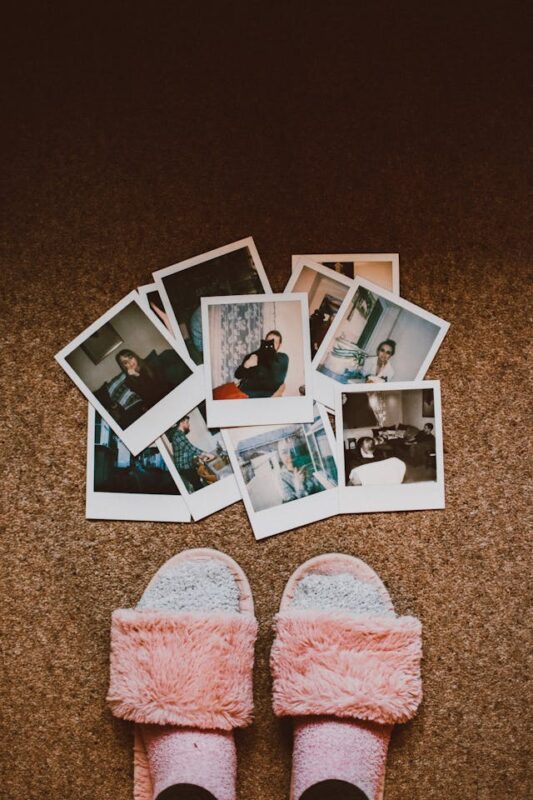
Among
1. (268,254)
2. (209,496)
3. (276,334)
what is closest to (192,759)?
(209,496)

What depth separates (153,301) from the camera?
982 mm

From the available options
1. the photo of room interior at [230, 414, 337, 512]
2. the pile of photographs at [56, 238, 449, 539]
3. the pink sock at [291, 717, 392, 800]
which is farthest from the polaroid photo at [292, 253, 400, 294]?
the pink sock at [291, 717, 392, 800]

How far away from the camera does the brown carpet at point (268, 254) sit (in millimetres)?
969

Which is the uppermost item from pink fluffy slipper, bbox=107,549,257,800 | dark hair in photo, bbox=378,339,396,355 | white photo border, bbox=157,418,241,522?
dark hair in photo, bbox=378,339,396,355

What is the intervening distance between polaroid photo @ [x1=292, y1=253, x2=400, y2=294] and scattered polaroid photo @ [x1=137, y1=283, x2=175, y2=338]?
21 cm

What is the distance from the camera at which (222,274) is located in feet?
3.22

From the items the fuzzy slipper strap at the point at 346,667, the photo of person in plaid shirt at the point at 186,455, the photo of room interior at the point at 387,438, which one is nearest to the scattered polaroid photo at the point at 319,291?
the photo of room interior at the point at 387,438

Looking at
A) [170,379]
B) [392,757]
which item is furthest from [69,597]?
[392,757]

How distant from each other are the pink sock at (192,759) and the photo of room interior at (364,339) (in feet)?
1.85

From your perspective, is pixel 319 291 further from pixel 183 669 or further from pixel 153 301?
pixel 183 669

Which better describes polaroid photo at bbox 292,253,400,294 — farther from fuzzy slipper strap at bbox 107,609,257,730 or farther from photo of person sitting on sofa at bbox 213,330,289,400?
fuzzy slipper strap at bbox 107,609,257,730

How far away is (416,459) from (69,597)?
575 millimetres

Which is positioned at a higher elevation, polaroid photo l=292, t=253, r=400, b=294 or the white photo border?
polaroid photo l=292, t=253, r=400, b=294

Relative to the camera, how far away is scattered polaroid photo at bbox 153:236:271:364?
978 millimetres
